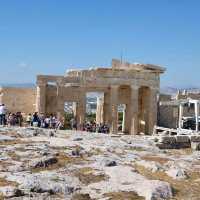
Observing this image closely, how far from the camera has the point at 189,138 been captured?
1183 inches

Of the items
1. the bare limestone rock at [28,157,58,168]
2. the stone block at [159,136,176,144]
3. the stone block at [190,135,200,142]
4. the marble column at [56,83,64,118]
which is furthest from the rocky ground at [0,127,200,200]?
the marble column at [56,83,64,118]

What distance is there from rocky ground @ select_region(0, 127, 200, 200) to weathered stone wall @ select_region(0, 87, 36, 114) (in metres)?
20.6

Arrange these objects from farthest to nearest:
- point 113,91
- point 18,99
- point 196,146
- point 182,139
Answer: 1. point 113,91
2. point 18,99
3. point 182,139
4. point 196,146

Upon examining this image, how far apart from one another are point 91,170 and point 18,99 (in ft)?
98.4

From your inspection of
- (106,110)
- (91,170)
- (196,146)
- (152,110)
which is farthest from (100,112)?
(91,170)

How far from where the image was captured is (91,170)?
62.7ft

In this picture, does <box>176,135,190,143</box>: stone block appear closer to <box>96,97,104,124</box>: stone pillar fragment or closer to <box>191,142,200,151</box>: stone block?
<box>191,142,200,151</box>: stone block

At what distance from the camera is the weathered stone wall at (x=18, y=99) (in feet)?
157

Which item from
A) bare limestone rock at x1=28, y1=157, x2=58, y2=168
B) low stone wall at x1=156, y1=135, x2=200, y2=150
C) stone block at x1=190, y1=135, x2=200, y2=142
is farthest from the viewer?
stone block at x1=190, y1=135, x2=200, y2=142

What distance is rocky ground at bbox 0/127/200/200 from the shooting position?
16.1 metres

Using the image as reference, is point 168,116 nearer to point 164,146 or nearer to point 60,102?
point 60,102

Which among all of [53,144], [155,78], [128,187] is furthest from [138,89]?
[128,187]

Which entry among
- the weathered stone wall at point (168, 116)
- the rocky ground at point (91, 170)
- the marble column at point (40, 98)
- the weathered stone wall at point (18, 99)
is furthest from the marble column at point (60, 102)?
the rocky ground at point (91, 170)

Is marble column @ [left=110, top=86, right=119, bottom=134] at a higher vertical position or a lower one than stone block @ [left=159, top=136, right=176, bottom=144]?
higher
